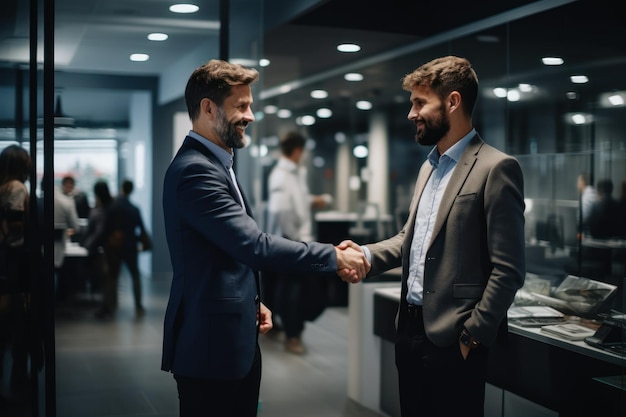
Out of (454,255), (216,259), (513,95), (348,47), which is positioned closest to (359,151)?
(348,47)

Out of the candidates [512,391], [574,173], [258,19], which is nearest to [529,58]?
[574,173]

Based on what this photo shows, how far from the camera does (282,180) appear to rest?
23.5 feet

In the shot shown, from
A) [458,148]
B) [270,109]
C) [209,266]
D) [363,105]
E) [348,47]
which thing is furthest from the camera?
[270,109]

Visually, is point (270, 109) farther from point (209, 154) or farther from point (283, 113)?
point (209, 154)

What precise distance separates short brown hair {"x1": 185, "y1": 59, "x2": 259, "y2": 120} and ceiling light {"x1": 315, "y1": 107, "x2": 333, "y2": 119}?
9.96m

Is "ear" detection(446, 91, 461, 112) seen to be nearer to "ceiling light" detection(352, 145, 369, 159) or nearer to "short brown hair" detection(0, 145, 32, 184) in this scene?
"short brown hair" detection(0, 145, 32, 184)

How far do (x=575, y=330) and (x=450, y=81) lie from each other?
4.78 ft

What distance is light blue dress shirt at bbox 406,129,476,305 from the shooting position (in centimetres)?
286

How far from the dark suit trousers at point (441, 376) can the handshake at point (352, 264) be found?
0.98 feet

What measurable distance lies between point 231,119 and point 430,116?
754 millimetres

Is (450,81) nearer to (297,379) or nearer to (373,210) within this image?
(297,379)

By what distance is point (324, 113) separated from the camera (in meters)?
12.8

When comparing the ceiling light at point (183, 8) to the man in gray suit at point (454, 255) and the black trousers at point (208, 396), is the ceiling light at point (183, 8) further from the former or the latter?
the black trousers at point (208, 396)

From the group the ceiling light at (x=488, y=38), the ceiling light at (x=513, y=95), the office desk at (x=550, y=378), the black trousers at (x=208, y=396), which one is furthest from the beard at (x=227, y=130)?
the ceiling light at (x=488, y=38)
